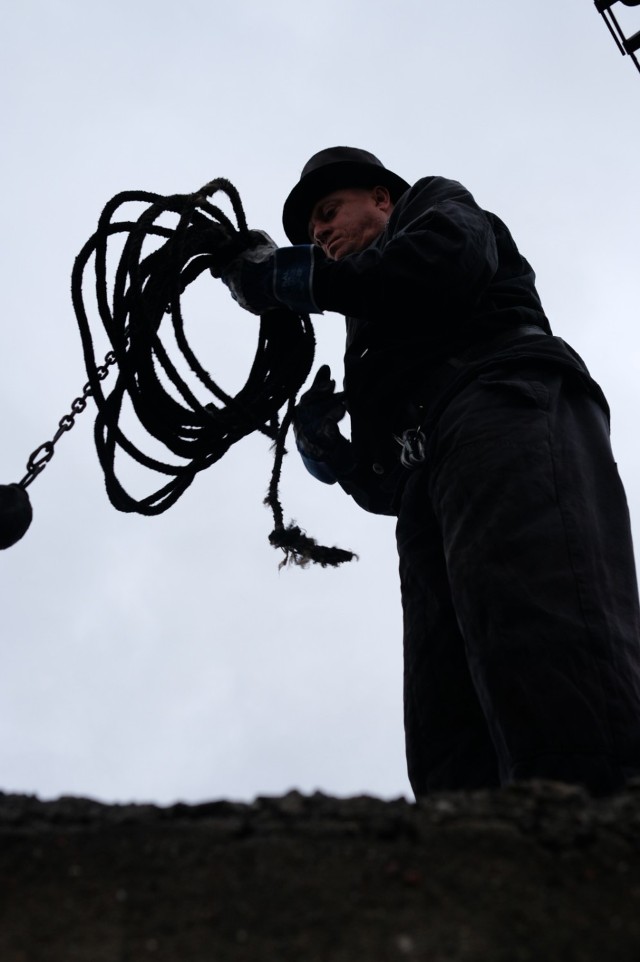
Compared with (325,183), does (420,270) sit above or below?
below

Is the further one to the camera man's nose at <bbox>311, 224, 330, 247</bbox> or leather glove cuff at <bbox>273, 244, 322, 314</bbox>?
man's nose at <bbox>311, 224, 330, 247</bbox>

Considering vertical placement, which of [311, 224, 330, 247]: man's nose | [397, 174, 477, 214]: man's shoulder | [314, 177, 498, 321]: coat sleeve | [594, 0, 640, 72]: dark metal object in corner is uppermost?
[594, 0, 640, 72]: dark metal object in corner

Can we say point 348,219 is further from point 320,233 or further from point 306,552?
point 306,552

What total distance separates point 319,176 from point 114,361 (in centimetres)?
124

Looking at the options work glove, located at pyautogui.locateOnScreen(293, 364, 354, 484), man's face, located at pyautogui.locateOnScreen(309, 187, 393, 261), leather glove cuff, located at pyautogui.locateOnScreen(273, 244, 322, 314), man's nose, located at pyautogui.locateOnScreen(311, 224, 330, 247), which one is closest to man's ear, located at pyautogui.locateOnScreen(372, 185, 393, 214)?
man's face, located at pyautogui.locateOnScreen(309, 187, 393, 261)

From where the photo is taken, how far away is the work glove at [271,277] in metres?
3.70

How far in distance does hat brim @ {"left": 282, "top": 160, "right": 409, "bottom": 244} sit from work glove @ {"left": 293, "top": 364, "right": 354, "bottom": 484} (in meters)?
0.74

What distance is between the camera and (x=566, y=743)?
2488mm

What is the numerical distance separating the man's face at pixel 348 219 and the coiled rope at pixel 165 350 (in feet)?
1.14

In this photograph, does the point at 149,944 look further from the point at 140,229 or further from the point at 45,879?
the point at 140,229

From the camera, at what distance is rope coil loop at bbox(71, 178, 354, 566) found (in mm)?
3980

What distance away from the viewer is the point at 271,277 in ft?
12.7

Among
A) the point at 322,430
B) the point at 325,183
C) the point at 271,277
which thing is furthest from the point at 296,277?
the point at 325,183

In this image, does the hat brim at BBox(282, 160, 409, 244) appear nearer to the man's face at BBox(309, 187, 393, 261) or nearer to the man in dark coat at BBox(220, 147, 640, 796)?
the man's face at BBox(309, 187, 393, 261)
